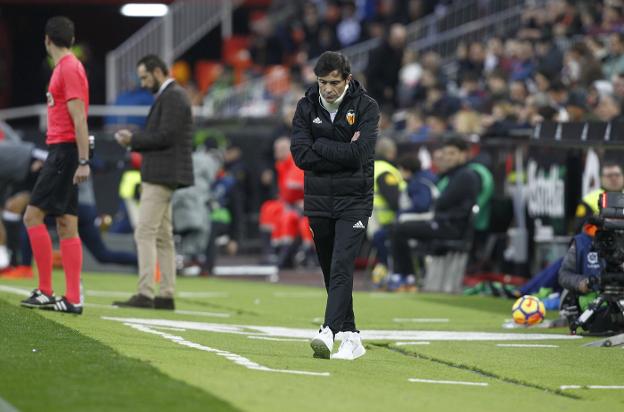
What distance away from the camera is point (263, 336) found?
1225 cm

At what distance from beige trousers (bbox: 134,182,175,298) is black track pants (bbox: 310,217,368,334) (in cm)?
377

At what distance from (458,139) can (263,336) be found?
7741 millimetres

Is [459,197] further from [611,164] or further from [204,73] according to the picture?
[204,73]

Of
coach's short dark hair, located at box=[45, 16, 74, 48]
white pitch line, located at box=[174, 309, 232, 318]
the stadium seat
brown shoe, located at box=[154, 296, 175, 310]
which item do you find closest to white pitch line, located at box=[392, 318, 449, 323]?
white pitch line, located at box=[174, 309, 232, 318]

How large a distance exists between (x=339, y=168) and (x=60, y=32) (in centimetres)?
333

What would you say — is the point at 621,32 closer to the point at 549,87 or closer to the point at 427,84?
the point at 549,87

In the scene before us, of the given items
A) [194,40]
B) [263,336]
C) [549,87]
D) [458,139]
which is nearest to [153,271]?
[263,336]

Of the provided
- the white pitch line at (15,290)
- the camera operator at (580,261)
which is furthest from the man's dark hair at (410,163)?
the camera operator at (580,261)

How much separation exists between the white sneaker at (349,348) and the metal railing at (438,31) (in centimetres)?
1812

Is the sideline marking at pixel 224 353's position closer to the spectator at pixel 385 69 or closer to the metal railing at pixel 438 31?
the spectator at pixel 385 69

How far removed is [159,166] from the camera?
14.1 metres

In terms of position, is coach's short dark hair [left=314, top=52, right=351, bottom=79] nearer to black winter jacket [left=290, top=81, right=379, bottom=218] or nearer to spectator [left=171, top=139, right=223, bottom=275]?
black winter jacket [left=290, top=81, right=379, bottom=218]

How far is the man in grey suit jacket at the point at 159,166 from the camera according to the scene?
1409 centimetres

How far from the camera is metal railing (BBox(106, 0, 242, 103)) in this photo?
34.4 metres
